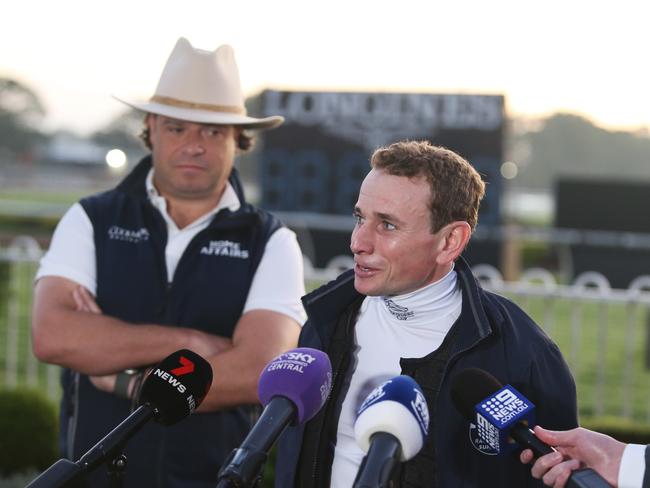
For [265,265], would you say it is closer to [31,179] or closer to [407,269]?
[407,269]

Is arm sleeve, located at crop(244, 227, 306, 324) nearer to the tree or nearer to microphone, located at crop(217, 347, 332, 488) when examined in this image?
microphone, located at crop(217, 347, 332, 488)

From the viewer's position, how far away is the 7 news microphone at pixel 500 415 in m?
2.03

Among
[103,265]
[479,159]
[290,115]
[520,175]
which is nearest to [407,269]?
[103,265]

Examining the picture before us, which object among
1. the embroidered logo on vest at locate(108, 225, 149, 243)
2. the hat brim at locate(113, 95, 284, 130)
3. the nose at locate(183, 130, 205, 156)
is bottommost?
Result: the embroidered logo on vest at locate(108, 225, 149, 243)

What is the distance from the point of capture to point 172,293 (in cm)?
358

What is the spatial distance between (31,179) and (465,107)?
64.0 metres

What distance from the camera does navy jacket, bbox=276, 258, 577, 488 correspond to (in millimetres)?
2701

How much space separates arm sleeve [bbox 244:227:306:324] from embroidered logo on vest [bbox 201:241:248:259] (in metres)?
0.08

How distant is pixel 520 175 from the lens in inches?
3477

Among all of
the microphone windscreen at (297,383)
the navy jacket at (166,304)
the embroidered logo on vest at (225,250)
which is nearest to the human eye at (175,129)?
the navy jacket at (166,304)

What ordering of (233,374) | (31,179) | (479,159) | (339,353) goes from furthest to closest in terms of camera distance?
(31,179)
(479,159)
(233,374)
(339,353)

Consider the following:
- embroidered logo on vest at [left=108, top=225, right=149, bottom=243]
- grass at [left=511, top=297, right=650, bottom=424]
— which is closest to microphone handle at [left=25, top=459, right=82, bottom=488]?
embroidered logo on vest at [left=108, top=225, right=149, bottom=243]

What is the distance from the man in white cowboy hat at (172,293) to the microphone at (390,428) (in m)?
1.50

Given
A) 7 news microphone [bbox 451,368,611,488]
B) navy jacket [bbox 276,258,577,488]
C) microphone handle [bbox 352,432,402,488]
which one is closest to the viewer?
microphone handle [bbox 352,432,402,488]
